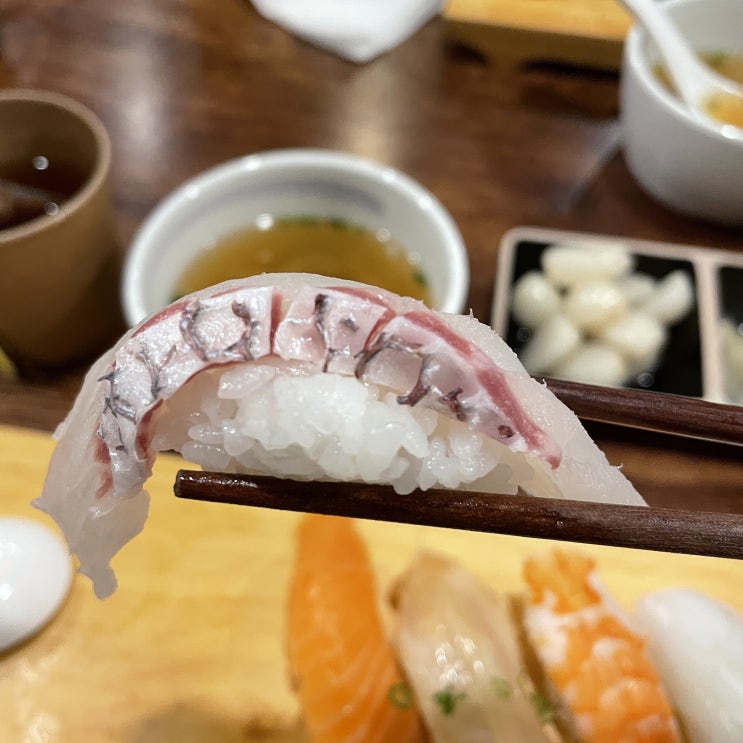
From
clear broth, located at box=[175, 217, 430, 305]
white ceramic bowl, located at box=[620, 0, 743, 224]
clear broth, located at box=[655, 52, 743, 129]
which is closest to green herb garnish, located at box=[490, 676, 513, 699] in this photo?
clear broth, located at box=[175, 217, 430, 305]

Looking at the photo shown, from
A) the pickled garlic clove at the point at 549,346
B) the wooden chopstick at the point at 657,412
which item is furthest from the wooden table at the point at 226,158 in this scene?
the wooden chopstick at the point at 657,412

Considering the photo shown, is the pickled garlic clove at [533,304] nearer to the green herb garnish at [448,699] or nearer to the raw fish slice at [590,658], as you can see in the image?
the raw fish slice at [590,658]

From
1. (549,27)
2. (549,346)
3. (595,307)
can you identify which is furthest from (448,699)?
(549,27)

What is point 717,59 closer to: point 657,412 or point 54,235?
point 657,412

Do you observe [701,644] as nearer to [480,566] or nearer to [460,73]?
[480,566]

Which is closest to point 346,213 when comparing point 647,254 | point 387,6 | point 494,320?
point 494,320

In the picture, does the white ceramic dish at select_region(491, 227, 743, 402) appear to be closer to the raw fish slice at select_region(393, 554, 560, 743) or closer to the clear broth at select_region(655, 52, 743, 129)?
the clear broth at select_region(655, 52, 743, 129)
